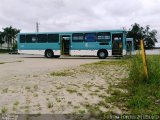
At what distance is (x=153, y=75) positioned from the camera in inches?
408

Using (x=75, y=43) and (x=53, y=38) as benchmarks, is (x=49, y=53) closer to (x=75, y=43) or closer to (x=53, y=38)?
(x=53, y=38)

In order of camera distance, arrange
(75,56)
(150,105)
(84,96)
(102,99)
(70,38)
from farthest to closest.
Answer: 1. (75,56)
2. (70,38)
3. (84,96)
4. (102,99)
5. (150,105)

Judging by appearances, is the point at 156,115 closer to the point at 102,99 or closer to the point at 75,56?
the point at 102,99

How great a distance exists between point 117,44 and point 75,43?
4.04 m

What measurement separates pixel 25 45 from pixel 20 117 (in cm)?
2937

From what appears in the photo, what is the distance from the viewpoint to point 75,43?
1313 inches

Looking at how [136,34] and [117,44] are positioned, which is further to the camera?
[136,34]

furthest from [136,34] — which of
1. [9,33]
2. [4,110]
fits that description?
[4,110]

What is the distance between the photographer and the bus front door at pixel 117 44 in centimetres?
3145

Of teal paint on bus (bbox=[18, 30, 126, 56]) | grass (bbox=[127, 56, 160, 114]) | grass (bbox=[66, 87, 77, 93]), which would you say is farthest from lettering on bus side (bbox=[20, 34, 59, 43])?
grass (bbox=[66, 87, 77, 93])

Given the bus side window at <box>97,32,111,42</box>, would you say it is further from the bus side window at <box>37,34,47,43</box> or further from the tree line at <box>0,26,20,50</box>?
the tree line at <box>0,26,20,50</box>

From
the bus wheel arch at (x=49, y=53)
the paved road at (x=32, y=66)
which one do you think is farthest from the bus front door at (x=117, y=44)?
the bus wheel arch at (x=49, y=53)

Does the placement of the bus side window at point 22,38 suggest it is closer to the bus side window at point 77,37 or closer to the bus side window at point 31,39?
the bus side window at point 31,39

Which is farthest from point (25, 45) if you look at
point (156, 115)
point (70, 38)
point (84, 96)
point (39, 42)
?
point (156, 115)
